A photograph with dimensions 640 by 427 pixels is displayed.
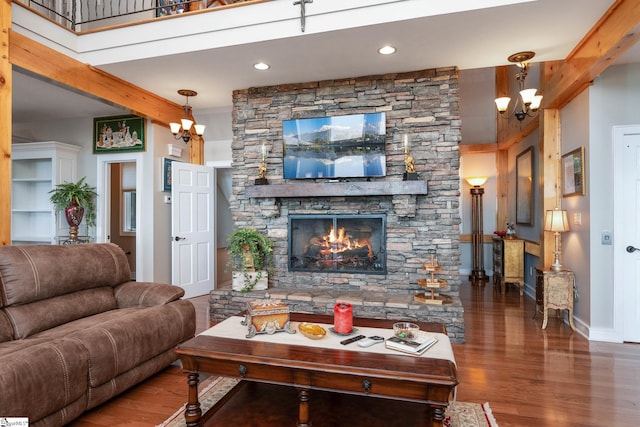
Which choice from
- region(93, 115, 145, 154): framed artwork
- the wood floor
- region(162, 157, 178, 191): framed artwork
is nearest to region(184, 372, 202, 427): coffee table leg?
the wood floor

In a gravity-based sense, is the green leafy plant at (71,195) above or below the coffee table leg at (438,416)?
above

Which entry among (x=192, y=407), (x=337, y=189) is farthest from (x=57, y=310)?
(x=337, y=189)

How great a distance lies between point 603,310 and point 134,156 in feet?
19.5

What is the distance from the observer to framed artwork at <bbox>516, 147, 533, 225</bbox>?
5.40 meters

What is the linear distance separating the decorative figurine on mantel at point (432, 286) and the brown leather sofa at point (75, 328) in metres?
2.21

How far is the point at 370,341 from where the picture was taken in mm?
1997

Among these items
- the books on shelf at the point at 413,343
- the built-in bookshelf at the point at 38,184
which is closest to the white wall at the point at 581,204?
the books on shelf at the point at 413,343

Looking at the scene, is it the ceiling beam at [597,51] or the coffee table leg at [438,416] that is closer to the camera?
the coffee table leg at [438,416]

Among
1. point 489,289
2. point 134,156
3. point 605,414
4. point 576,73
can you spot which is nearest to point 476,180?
point 489,289

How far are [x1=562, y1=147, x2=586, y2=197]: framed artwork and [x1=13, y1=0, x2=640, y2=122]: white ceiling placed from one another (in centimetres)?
95

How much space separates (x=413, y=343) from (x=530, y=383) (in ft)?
4.35

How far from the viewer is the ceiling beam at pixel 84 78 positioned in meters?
3.31

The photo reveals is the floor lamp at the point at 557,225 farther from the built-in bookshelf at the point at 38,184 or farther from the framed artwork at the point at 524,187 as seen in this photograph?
the built-in bookshelf at the point at 38,184

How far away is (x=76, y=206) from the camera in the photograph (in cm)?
477
